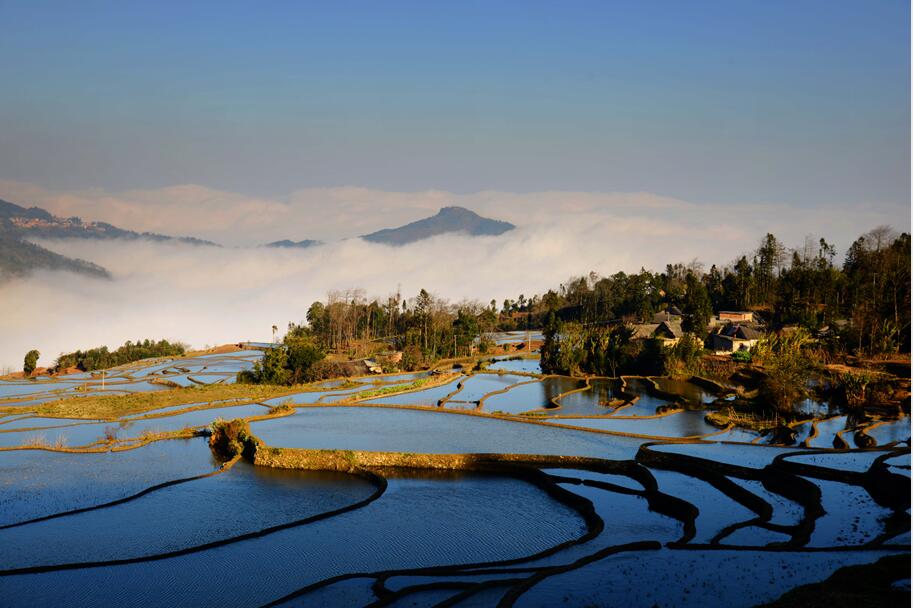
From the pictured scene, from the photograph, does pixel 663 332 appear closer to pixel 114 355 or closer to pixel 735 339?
pixel 735 339

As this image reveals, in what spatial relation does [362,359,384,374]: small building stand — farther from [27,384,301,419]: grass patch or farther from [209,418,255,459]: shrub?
[209,418,255,459]: shrub

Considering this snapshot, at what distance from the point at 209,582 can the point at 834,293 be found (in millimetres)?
44494

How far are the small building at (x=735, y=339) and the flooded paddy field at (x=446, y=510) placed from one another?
630 inches

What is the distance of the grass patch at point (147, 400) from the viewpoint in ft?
95.4

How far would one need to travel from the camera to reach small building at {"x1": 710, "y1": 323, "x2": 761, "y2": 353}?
40906 millimetres

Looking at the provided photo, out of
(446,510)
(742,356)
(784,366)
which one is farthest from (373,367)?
(446,510)

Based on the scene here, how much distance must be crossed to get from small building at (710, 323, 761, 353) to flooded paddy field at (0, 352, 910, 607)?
16000 mm

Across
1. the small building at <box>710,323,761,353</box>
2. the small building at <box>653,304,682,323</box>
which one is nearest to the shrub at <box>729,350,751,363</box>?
the small building at <box>710,323,761,353</box>

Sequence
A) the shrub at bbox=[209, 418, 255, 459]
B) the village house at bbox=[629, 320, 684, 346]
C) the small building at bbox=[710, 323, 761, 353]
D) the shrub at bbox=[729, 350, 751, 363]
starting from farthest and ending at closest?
the village house at bbox=[629, 320, 684, 346] → the small building at bbox=[710, 323, 761, 353] → the shrub at bbox=[729, 350, 751, 363] → the shrub at bbox=[209, 418, 255, 459]

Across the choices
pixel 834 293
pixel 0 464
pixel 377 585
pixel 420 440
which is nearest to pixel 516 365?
pixel 834 293

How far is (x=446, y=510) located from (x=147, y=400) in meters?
21.9

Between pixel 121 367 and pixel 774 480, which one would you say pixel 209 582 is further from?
pixel 121 367

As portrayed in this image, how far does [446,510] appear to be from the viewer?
15.8 meters

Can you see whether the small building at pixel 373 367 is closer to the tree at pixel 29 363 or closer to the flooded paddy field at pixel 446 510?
the flooded paddy field at pixel 446 510
